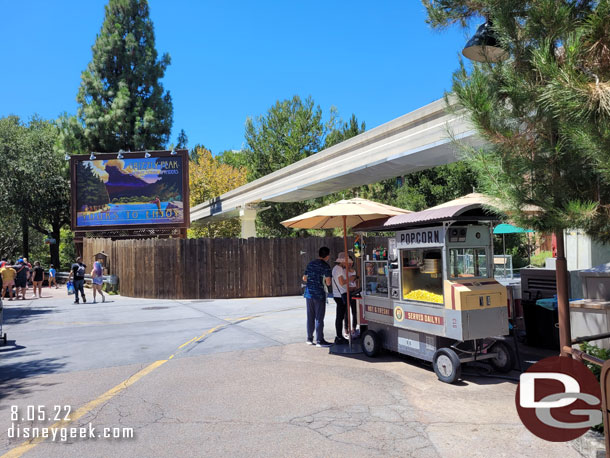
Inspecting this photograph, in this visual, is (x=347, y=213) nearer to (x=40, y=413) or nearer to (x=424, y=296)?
(x=424, y=296)

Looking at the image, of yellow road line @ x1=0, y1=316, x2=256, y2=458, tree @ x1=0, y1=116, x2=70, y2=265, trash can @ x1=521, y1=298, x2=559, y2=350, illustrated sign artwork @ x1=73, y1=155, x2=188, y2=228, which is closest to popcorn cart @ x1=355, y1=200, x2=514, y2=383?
trash can @ x1=521, y1=298, x2=559, y2=350

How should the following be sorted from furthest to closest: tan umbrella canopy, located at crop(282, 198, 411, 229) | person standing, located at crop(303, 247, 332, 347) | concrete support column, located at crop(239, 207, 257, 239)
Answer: concrete support column, located at crop(239, 207, 257, 239), person standing, located at crop(303, 247, 332, 347), tan umbrella canopy, located at crop(282, 198, 411, 229)

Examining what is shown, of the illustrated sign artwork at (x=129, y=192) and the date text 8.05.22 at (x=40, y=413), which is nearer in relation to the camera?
the date text 8.05.22 at (x=40, y=413)

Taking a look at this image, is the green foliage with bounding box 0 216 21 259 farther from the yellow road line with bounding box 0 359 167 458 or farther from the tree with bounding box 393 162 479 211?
the yellow road line with bounding box 0 359 167 458

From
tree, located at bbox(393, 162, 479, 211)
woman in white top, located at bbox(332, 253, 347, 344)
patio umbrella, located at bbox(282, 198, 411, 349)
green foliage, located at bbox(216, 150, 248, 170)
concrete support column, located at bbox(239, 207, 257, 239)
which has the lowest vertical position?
woman in white top, located at bbox(332, 253, 347, 344)

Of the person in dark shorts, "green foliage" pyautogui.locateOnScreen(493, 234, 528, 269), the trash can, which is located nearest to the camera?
the trash can

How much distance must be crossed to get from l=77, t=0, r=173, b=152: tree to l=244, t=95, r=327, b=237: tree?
7.22 metres

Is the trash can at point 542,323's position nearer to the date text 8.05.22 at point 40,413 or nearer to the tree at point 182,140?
the date text 8.05.22 at point 40,413

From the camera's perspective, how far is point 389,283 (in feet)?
25.2

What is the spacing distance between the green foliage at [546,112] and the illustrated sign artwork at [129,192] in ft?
66.9

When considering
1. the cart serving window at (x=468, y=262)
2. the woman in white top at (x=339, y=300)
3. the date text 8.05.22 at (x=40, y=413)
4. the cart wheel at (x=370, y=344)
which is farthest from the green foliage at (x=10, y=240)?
the cart serving window at (x=468, y=262)

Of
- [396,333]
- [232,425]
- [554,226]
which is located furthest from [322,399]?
[554,226]

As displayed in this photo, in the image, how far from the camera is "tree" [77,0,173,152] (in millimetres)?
35000

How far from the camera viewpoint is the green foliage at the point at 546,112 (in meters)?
3.83
